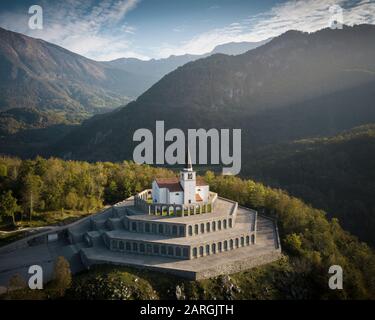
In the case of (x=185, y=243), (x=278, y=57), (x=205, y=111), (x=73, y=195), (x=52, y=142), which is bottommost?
(x=185, y=243)

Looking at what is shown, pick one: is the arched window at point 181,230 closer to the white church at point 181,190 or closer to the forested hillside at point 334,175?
the white church at point 181,190

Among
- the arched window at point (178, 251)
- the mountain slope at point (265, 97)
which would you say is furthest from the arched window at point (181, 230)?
the mountain slope at point (265, 97)

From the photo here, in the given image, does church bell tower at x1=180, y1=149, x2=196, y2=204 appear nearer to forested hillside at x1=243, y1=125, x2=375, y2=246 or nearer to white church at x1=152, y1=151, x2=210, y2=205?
white church at x1=152, y1=151, x2=210, y2=205

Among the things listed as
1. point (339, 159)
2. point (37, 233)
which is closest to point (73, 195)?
point (37, 233)

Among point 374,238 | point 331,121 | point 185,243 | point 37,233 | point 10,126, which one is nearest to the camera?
point 185,243
